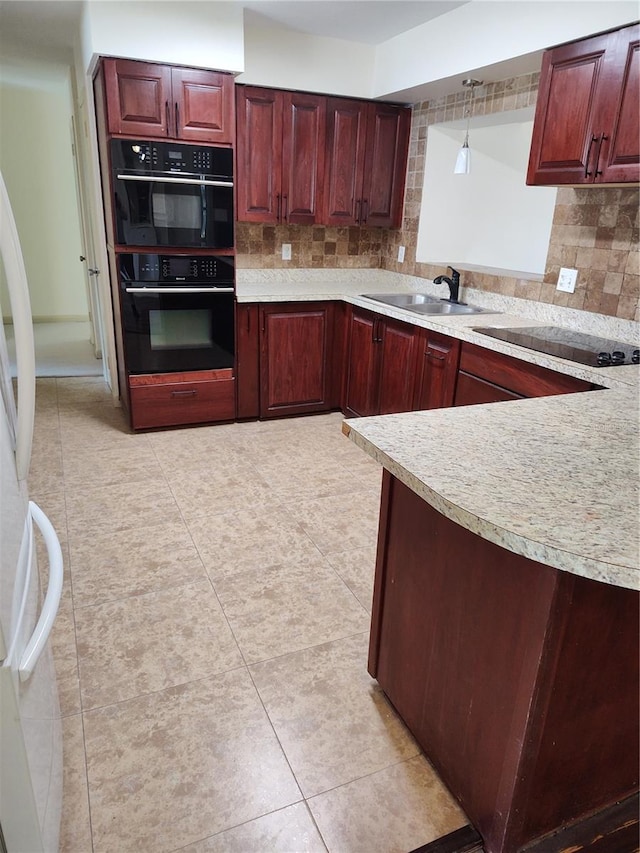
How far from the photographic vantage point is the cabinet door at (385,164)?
12.7 ft

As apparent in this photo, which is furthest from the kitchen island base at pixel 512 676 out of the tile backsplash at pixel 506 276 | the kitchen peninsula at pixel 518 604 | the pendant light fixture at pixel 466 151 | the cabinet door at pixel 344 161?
the cabinet door at pixel 344 161

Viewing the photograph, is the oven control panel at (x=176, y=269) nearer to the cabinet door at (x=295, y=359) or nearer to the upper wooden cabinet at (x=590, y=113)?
the cabinet door at (x=295, y=359)

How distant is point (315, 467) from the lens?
3.35m

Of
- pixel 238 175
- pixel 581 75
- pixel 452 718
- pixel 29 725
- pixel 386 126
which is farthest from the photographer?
pixel 386 126

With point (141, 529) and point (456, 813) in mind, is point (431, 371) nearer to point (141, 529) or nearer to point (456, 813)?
point (141, 529)

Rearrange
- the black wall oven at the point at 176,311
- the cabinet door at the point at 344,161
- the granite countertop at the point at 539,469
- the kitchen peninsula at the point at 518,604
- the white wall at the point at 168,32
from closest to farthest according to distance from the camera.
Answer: the granite countertop at the point at 539,469 < the kitchen peninsula at the point at 518,604 < the white wall at the point at 168,32 < the black wall oven at the point at 176,311 < the cabinet door at the point at 344,161

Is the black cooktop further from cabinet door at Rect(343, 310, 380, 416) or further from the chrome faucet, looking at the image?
cabinet door at Rect(343, 310, 380, 416)

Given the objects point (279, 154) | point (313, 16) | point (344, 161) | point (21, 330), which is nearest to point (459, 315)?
point (344, 161)

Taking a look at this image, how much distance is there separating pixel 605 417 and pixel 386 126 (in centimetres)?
305

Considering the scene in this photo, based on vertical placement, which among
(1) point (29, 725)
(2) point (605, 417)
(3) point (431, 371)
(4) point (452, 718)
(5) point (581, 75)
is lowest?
(4) point (452, 718)

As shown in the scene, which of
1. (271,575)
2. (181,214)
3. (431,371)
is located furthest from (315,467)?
(181,214)

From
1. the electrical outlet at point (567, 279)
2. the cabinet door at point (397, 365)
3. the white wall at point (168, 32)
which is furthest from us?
the cabinet door at point (397, 365)

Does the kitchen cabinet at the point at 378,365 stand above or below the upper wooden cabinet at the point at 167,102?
below

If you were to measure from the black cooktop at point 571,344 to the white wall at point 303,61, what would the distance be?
6.74ft
